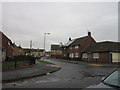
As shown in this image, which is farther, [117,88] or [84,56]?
[84,56]

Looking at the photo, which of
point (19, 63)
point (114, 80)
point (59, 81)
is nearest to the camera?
point (114, 80)

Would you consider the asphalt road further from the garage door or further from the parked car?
the garage door

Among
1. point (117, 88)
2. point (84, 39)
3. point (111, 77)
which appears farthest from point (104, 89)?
point (84, 39)

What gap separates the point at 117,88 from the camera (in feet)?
12.7

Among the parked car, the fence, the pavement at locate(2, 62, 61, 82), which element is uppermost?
the parked car

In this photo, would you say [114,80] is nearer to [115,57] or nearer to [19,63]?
[19,63]

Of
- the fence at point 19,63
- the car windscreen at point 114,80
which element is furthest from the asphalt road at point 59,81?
the fence at point 19,63

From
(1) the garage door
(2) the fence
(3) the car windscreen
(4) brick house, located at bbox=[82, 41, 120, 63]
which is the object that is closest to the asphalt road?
(3) the car windscreen

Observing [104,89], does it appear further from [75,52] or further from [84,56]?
[75,52]

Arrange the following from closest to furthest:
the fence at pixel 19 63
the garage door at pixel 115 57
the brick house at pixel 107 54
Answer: the fence at pixel 19 63, the brick house at pixel 107 54, the garage door at pixel 115 57

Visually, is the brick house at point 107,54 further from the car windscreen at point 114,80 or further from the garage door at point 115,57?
the car windscreen at point 114,80

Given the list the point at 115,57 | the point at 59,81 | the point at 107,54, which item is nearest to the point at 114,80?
the point at 59,81

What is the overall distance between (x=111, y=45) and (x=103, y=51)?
9.68 feet

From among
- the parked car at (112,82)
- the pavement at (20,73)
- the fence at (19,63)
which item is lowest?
the pavement at (20,73)
